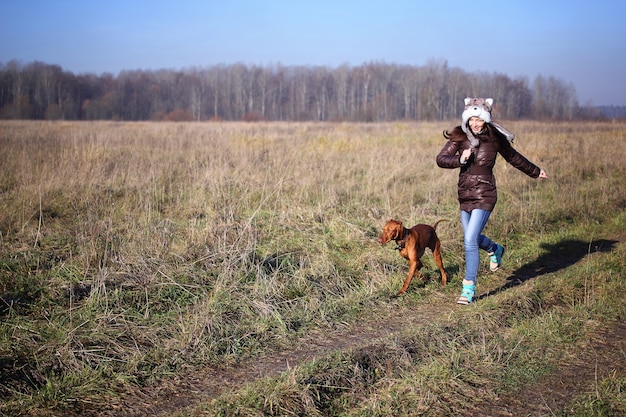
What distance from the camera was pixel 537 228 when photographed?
844 centimetres

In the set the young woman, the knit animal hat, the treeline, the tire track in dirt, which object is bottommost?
the tire track in dirt

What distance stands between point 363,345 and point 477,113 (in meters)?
2.33

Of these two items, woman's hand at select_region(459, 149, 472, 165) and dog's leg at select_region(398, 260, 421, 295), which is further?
dog's leg at select_region(398, 260, 421, 295)

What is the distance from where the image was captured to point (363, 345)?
13.8ft

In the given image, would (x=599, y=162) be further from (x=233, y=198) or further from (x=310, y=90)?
(x=310, y=90)

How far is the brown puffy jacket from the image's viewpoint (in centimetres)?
506

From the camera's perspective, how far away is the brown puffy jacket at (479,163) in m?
5.06

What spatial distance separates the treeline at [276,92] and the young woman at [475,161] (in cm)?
5252

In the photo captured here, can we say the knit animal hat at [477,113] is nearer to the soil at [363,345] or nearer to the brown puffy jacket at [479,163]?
the brown puffy jacket at [479,163]

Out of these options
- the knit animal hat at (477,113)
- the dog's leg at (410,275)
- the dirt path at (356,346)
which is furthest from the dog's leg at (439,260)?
the knit animal hat at (477,113)

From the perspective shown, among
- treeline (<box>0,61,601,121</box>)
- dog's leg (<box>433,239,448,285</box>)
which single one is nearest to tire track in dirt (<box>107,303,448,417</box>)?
dog's leg (<box>433,239,448,285</box>)

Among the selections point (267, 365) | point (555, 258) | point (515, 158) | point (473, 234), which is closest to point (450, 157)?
point (515, 158)

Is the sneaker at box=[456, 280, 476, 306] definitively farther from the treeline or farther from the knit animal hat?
the treeline

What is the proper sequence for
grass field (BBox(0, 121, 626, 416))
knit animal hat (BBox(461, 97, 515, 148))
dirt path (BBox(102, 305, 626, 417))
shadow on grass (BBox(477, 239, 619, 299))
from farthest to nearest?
shadow on grass (BBox(477, 239, 619, 299))
knit animal hat (BBox(461, 97, 515, 148))
grass field (BBox(0, 121, 626, 416))
dirt path (BBox(102, 305, 626, 417))
